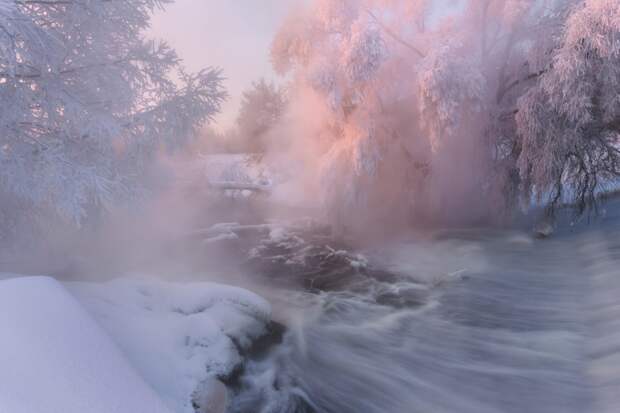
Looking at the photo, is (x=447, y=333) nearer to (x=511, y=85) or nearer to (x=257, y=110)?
(x=511, y=85)

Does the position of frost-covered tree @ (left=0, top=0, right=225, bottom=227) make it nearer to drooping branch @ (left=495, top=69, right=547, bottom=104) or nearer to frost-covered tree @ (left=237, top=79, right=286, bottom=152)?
drooping branch @ (left=495, top=69, right=547, bottom=104)

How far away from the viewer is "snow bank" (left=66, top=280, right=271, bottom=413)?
11.7ft

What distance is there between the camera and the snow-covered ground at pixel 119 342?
1.99 m

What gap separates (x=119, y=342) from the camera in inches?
147

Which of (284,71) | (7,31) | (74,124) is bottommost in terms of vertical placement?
(74,124)

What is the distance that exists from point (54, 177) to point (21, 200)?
1.15 meters

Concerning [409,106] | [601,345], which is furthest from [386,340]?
[409,106]

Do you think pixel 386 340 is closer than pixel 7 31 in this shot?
No

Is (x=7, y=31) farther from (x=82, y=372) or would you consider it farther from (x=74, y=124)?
(x=82, y=372)

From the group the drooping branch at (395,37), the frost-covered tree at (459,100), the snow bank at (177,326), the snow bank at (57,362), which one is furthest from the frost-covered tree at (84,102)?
the drooping branch at (395,37)

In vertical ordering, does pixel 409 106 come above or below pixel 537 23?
below

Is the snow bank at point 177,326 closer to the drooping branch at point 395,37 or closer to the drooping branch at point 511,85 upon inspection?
the drooping branch at point 395,37

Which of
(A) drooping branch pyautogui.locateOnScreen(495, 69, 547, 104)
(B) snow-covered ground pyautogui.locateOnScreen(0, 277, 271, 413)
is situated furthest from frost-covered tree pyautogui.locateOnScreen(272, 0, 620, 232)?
(B) snow-covered ground pyautogui.locateOnScreen(0, 277, 271, 413)

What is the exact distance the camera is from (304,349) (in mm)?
5211
